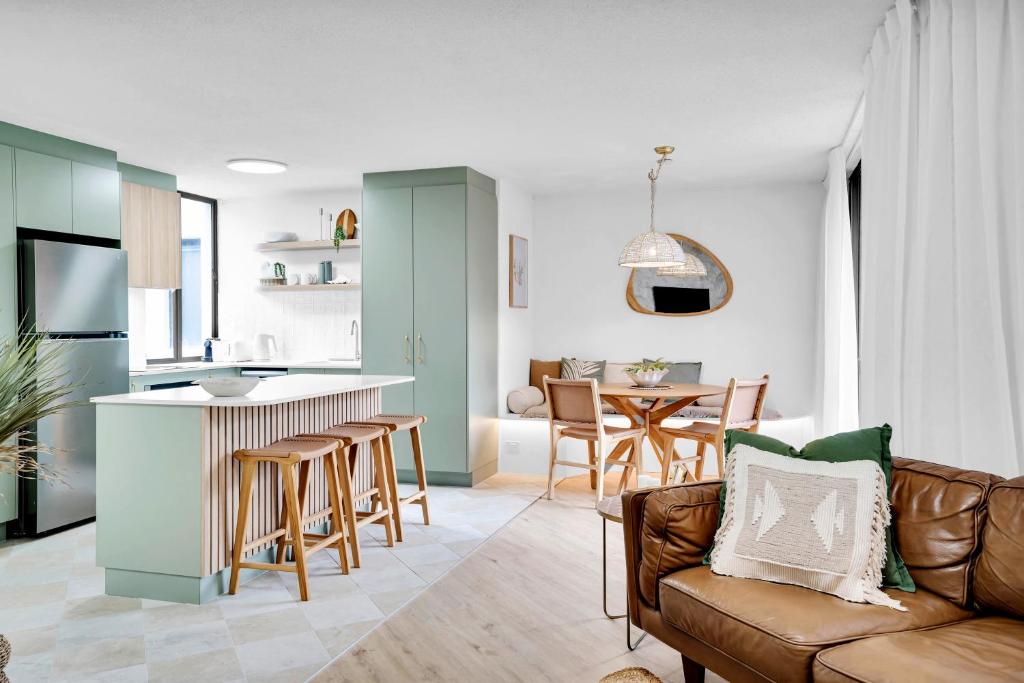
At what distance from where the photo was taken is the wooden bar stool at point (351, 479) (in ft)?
12.0

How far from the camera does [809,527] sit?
2197 millimetres

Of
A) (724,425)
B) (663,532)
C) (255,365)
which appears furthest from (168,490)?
(724,425)

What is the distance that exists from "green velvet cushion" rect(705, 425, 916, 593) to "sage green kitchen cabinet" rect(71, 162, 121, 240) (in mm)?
4228

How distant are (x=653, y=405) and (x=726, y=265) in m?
1.70

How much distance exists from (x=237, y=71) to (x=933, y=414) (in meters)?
3.21

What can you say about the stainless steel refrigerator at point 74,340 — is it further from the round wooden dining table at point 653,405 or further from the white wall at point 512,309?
the round wooden dining table at point 653,405

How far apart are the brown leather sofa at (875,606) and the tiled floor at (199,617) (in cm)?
129

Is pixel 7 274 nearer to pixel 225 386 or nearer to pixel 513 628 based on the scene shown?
pixel 225 386

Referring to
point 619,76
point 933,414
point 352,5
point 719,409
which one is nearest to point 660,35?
point 619,76

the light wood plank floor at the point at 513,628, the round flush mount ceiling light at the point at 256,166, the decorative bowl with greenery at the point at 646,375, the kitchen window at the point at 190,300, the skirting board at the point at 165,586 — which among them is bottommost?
the light wood plank floor at the point at 513,628

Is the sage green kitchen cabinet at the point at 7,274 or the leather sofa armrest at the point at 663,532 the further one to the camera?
the sage green kitchen cabinet at the point at 7,274

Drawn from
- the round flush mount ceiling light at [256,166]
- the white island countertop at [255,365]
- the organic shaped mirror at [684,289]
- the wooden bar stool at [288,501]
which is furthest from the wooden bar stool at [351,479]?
the organic shaped mirror at [684,289]

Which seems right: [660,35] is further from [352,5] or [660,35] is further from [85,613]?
[85,613]

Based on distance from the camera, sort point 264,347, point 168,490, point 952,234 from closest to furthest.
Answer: point 952,234, point 168,490, point 264,347
